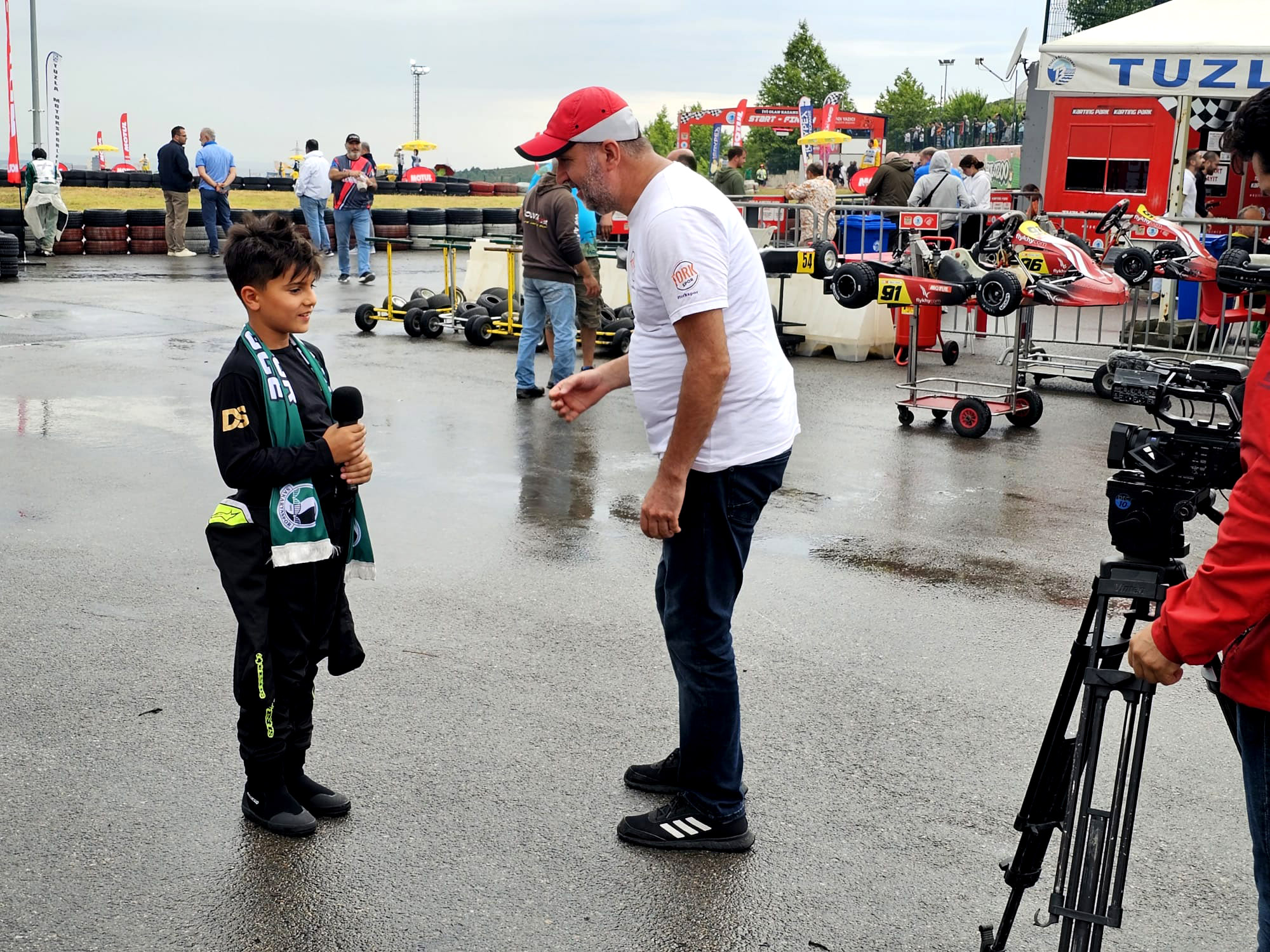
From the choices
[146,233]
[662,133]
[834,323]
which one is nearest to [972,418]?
[834,323]

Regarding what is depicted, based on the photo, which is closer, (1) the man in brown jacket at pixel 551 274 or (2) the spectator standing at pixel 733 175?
(1) the man in brown jacket at pixel 551 274

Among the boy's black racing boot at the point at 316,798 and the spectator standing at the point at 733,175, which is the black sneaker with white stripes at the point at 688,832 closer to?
the boy's black racing boot at the point at 316,798

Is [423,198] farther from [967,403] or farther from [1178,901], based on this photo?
[1178,901]

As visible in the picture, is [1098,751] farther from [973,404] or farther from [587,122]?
[973,404]

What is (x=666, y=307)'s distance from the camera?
330cm

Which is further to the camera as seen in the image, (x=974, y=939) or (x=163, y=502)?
(x=163, y=502)

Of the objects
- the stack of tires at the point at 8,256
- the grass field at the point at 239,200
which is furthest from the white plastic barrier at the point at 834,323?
the grass field at the point at 239,200

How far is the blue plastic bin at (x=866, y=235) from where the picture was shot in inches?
642

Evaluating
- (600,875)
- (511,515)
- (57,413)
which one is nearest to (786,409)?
(600,875)

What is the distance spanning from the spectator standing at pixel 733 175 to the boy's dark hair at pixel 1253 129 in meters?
15.2

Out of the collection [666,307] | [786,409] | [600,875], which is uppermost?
[666,307]

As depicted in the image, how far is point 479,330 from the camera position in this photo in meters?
13.1

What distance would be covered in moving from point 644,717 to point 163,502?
3.82 meters

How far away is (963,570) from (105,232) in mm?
21254
